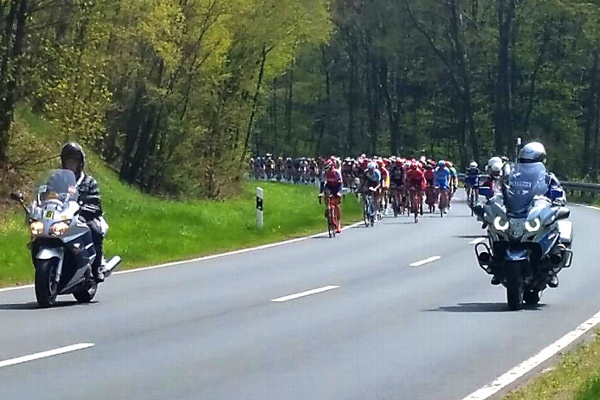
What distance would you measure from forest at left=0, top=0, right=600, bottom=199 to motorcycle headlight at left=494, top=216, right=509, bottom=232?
44.3 ft

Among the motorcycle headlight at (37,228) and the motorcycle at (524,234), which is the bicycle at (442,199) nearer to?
the motorcycle at (524,234)

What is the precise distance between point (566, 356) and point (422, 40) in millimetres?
67983

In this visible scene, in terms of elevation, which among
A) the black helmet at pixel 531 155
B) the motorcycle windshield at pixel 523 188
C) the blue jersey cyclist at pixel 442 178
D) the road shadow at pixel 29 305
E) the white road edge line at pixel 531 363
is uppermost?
the black helmet at pixel 531 155

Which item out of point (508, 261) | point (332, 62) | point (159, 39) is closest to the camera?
point (508, 261)

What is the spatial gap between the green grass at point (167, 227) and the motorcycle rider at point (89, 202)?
3.18 metres

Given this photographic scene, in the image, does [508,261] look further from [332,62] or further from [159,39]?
[332,62]

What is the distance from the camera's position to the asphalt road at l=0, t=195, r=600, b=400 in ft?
33.4

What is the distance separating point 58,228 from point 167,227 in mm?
13831

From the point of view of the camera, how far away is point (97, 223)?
1633cm

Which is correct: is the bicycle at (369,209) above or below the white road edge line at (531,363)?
below

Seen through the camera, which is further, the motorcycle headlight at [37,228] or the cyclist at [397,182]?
the cyclist at [397,182]

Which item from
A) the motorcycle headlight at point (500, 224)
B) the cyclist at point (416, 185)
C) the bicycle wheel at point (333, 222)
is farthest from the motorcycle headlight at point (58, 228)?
the cyclist at point (416, 185)

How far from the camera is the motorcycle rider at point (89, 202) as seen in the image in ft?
53.1


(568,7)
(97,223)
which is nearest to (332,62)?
(568,7)
